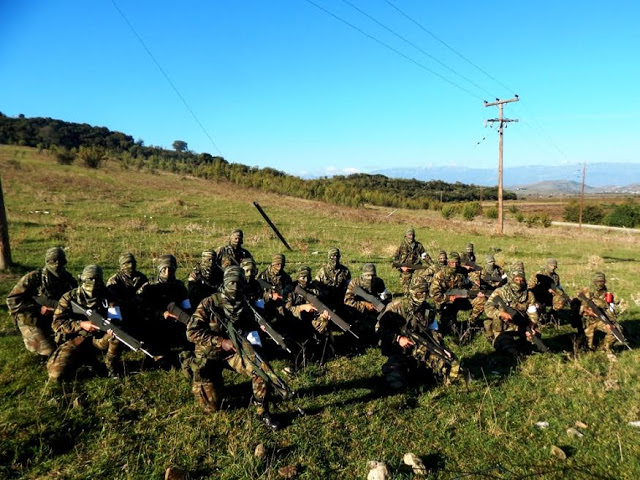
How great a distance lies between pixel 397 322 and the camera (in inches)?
269

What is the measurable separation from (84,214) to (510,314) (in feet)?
75.6

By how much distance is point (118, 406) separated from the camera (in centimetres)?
559

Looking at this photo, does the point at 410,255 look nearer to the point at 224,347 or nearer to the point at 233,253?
the point at 233,253

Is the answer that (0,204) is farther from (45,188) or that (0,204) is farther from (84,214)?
(45,188)

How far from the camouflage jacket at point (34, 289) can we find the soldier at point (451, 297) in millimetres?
7947

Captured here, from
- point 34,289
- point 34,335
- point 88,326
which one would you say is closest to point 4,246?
point 34,289

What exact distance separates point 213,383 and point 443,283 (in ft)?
21.6

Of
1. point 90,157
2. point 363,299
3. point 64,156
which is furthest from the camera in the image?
point 64,156

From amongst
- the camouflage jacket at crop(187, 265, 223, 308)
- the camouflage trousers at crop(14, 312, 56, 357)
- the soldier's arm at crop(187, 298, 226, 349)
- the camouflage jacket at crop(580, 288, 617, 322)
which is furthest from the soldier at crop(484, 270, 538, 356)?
the camouflage trousers at crop(14, 312, 56, 357)

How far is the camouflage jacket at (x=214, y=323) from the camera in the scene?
559 cm

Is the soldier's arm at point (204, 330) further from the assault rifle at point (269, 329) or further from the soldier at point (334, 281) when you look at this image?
the soldier at point (334, 281)

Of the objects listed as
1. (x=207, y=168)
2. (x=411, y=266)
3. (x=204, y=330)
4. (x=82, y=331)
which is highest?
(x=207, y=168)

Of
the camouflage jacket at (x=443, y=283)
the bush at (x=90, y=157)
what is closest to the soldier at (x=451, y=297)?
the camouflage jacket at (x=443, y=283)

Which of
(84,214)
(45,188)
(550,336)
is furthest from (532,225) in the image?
(45,188)
